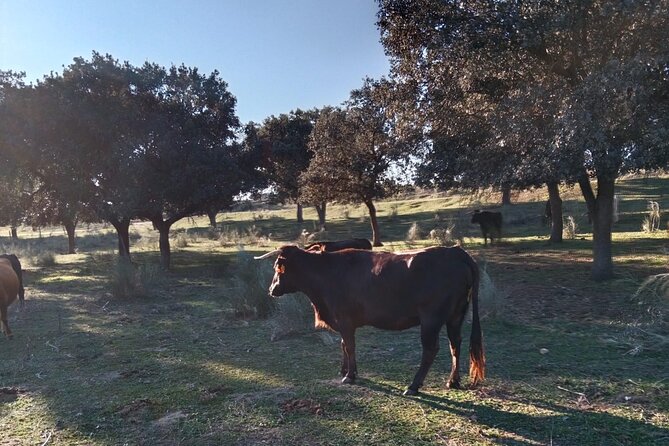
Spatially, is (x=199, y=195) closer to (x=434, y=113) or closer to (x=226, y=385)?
(x=434, y=113)

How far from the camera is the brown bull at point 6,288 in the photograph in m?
9.30

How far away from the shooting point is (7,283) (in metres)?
9.82

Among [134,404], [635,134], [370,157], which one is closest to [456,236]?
[370,157]

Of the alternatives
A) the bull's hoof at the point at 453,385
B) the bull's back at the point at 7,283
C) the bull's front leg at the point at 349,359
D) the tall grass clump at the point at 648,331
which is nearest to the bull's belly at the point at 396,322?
the bull's front leg at the point at 349,359

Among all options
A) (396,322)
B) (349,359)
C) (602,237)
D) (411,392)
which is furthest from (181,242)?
(411,392)

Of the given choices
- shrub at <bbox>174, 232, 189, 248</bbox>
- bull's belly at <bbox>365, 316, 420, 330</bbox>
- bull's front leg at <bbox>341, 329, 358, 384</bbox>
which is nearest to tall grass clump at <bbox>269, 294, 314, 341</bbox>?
bull's front leg at <bbox>341, 329, 358, 384</bbox>

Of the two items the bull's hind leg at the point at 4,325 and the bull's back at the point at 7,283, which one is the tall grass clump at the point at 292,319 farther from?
the bull's back at the point at 7,283

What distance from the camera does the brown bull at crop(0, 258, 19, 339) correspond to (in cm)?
930

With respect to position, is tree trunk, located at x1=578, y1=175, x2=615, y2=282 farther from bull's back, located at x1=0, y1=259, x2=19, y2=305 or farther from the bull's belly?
bull's back, located at x1=0, y1=259, x2=19, y2=305

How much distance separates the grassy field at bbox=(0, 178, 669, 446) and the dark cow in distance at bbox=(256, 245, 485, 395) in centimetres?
52

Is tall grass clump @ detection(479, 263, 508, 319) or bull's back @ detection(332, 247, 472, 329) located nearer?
bull's back @ detection(332, 247, 472, 329)

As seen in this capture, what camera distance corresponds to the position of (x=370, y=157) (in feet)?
78.7

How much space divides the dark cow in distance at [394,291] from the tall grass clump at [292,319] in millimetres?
1953

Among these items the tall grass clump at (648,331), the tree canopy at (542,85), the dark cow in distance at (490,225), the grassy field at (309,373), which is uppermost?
the tree canopy at (542,85)
